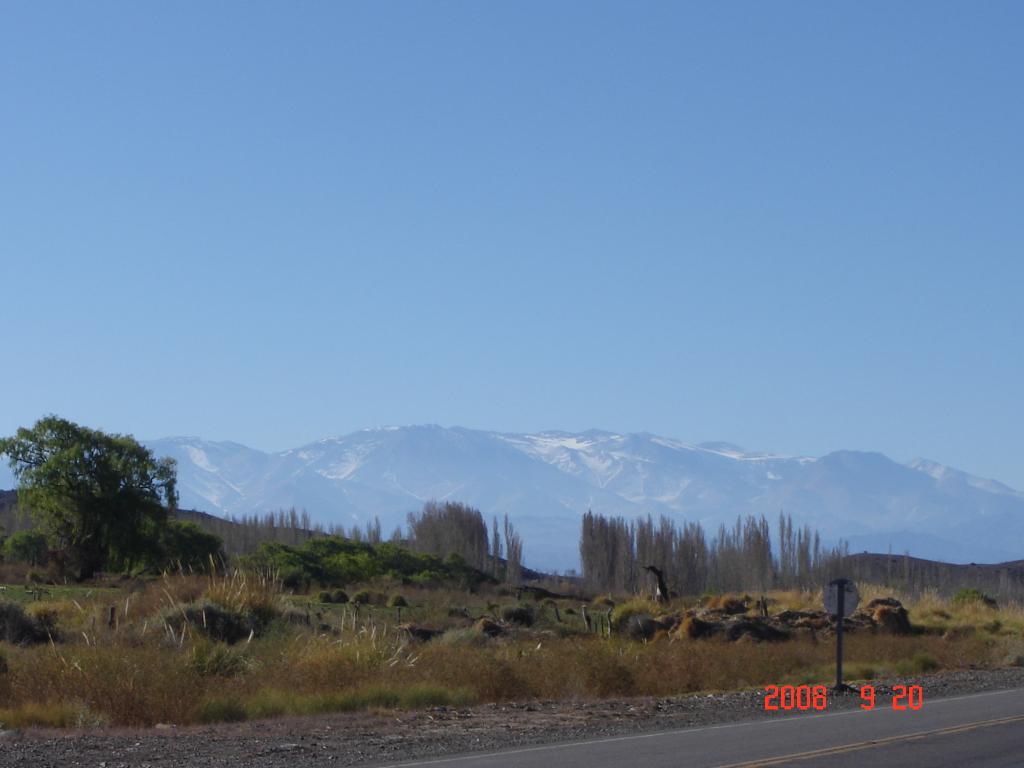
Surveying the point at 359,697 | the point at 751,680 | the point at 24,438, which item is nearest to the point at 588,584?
the point at 24,438

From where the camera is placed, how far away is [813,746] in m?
16.2

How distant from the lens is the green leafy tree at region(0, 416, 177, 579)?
6269cm

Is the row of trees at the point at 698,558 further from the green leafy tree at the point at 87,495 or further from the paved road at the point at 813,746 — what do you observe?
the paved road at the point at 813,746

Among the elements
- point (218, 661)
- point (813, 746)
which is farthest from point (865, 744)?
point (218, 661)

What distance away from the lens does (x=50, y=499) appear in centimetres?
6266

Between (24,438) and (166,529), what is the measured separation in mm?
7823

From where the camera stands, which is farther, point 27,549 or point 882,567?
point 882,567

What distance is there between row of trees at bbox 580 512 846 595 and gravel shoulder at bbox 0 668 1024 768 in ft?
227

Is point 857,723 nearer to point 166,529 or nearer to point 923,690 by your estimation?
point 923,690

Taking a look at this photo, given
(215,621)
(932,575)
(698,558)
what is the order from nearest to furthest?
(215,621)
(698,558)
(932,575)

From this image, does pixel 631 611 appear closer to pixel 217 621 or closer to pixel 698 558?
pixel 217 621

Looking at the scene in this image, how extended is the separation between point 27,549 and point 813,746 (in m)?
54.7

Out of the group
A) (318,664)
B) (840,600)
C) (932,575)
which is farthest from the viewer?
(932,575)

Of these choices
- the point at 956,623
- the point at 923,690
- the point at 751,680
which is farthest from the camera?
the point at 956,623
